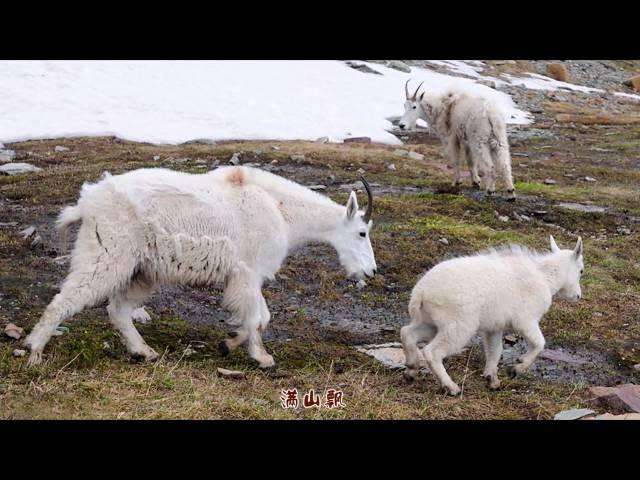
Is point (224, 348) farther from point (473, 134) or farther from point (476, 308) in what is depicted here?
point (473, 134)

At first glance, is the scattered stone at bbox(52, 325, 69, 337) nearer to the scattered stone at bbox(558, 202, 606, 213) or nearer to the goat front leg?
the goat front leg

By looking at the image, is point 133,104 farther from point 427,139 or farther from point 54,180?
point 54,180

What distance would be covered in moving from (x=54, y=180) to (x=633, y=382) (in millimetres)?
11260

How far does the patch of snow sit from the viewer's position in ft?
78.6

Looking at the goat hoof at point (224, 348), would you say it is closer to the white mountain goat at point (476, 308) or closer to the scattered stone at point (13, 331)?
the white mountain goat at point (476, 308)

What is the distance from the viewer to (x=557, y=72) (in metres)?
55.0

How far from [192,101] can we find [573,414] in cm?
2369

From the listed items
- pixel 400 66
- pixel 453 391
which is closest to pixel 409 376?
pixel 453 391

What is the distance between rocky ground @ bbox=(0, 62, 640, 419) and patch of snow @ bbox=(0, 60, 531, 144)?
4.31 m

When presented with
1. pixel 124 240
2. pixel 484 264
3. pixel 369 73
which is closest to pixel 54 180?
pixel 124 240

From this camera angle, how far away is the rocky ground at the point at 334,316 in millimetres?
6301

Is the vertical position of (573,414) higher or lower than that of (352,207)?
lower

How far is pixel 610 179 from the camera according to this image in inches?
789

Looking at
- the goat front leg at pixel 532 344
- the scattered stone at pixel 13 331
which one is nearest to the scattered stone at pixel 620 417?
the goat front leg at pixel 532 344
